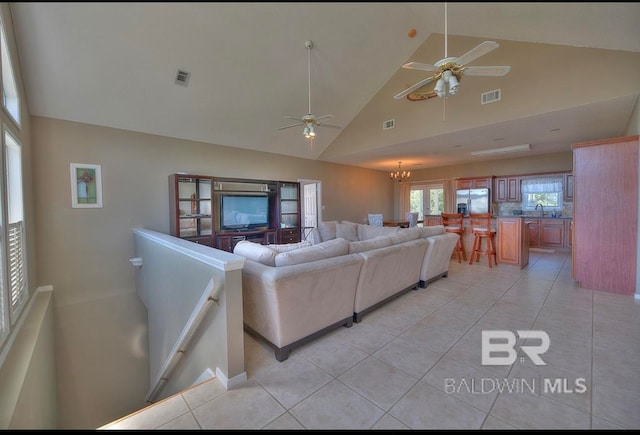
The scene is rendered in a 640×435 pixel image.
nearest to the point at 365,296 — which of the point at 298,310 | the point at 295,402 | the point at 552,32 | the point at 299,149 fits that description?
the point at 298,310

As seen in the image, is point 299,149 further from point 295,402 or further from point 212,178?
point 295,402

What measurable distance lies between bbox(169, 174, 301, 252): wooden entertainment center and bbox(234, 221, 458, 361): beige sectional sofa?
2.60 metres

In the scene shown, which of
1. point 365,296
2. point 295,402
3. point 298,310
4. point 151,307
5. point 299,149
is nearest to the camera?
point 295,402

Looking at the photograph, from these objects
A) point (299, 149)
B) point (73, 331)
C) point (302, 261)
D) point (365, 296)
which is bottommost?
point (73, 331)

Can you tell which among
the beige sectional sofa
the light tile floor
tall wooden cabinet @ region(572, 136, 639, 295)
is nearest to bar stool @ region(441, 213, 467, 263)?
tall wooden cabinet @ region(572, 136, 639, 295)

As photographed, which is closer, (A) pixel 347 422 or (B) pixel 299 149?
(A) pixel 347 422

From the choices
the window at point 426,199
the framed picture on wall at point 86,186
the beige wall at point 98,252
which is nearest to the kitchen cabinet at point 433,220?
the window at point 426,199

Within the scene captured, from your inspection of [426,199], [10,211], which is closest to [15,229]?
[10,211]

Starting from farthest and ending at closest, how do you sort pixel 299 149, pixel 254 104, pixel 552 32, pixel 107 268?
pixel 299 149
pixel 254 104
pixel 107 268
pixel 552 32

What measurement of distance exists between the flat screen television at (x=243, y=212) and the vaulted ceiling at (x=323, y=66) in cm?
126

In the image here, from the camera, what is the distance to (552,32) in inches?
107

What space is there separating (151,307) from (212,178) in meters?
2.44

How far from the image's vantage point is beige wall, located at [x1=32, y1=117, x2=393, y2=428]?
3760 mm

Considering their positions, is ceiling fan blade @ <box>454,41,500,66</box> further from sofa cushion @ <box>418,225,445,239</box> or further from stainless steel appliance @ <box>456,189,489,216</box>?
stainless steel appliance @ <box>456,189,489,216</box>
